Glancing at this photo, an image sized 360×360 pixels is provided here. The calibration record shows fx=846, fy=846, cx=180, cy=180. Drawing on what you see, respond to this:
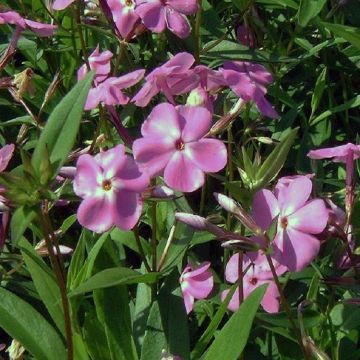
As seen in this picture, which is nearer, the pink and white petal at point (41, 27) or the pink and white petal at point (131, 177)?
the pink and white petal at point (131, 177)

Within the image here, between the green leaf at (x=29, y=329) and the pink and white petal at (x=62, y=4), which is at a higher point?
the pink and white petal at (x=62, y=4)

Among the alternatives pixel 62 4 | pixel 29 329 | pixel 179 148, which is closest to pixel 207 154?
pixel 179 148

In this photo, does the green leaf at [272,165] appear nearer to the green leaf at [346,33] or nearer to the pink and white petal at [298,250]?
the pink and white petal at [298,250]

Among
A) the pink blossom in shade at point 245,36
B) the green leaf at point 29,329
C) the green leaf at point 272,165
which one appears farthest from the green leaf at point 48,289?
the pink blossom in shade at point 245,36

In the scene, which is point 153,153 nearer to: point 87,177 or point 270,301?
point 87,177

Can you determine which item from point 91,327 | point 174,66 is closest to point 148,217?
point 91,327

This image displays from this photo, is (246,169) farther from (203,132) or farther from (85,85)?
(85,85)

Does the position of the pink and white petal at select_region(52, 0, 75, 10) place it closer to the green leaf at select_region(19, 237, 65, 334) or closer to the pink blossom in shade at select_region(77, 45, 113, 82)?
the pink blossom in shade at select_region(77, 45, 113, 82)

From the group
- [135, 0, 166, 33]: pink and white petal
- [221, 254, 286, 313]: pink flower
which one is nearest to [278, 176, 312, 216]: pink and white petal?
[221, 254, 286, 313]: pink flower
